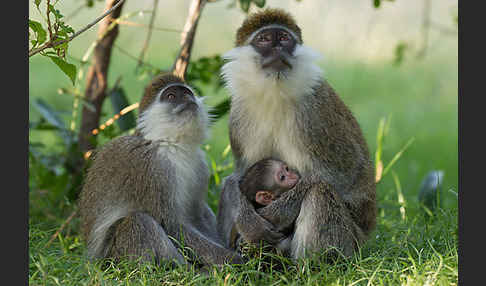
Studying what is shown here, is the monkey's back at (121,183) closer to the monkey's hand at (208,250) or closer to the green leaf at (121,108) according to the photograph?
the monkey's hand at (208,250)

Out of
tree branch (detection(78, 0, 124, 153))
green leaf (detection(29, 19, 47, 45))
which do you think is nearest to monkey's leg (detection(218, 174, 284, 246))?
green leaf (detection(29, 19, 47, 45))

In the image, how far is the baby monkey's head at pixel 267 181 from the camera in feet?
15.5

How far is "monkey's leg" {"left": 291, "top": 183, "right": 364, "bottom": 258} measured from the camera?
4418 mm

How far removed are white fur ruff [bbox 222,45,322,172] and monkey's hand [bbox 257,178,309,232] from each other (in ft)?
0.55

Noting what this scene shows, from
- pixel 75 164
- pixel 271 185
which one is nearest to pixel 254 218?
pixel 271 185

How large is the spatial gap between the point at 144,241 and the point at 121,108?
98.8 inches

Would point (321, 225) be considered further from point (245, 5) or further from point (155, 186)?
point (245, 5)

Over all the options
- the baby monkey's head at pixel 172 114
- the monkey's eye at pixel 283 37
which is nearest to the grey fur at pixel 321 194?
the baby monkey's head at pixel 172 114

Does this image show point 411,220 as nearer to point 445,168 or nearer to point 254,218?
point 254,218

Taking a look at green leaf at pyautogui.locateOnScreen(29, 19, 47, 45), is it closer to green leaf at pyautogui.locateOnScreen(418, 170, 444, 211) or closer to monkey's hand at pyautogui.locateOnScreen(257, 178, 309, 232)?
monkey's hand at pyautogui.locateOnScreen(257, 178, 309, 232)

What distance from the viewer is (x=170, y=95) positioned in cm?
490

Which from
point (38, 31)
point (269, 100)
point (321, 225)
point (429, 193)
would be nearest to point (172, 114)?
point (269, 100)

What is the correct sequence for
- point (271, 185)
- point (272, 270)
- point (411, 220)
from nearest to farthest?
point (272, 270)
point (271, 185)
point (411, 220)

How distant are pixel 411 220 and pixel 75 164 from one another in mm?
3616
